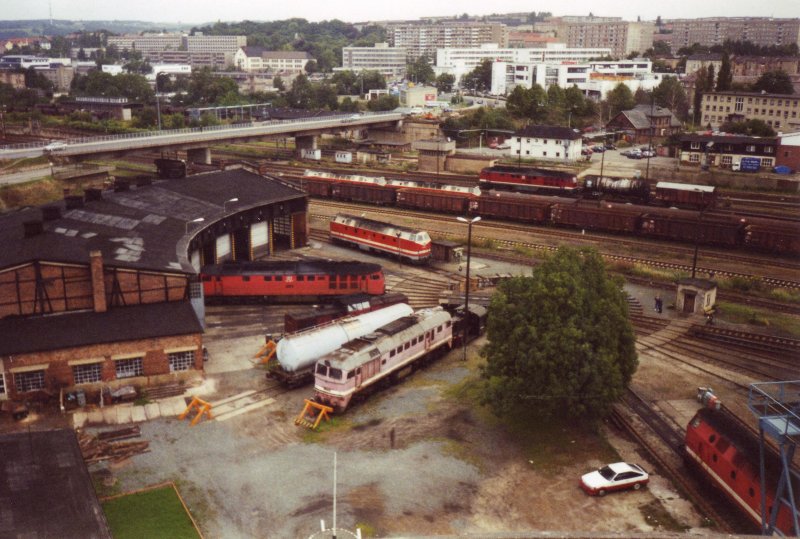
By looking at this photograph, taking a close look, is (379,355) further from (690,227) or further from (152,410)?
(690,227)

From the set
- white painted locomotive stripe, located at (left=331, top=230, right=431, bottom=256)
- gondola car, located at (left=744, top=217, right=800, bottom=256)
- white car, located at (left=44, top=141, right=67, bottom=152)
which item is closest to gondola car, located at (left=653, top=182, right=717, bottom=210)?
gondola car, located at (left=744, top=217, right=800, bottom=256)

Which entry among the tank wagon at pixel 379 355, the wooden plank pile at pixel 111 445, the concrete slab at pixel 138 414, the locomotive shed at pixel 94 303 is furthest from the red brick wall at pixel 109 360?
the tank wagon at pixel 379 355

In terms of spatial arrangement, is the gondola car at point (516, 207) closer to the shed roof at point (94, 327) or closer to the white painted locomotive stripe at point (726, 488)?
the shed roof at point (94, 327)

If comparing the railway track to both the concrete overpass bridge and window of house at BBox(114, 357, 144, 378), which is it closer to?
the concrete overpass bridge

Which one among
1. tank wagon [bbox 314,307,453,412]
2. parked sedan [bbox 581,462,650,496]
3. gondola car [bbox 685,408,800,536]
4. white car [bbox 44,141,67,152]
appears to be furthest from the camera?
white car [bbox 44,141,67,152]

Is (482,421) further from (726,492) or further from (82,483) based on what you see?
A: (82,483)

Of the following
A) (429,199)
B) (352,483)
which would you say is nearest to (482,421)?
(352,483)

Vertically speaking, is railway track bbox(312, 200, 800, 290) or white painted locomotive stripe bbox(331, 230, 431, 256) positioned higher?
white painted locomotive stripe bbox(331, 230, 431, 256)

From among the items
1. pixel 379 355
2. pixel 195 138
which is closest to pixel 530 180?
pixel 195 138
